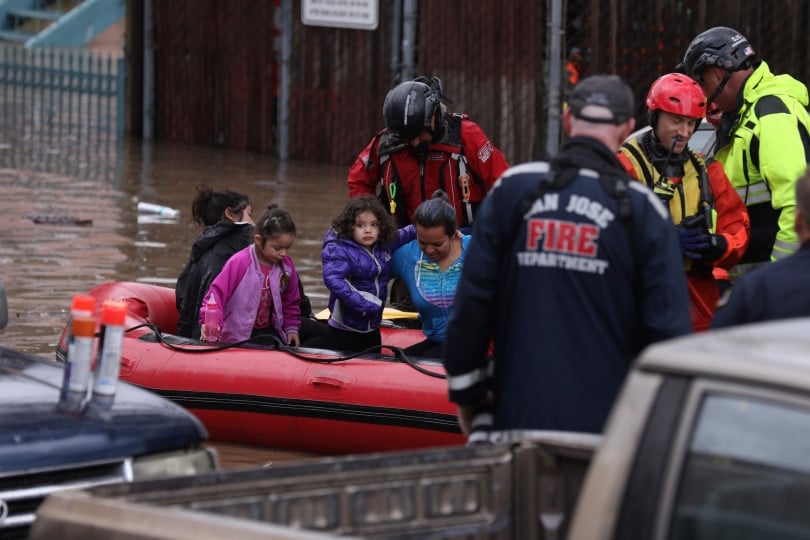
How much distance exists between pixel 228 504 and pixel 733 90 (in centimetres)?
428

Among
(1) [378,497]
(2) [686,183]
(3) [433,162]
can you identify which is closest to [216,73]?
(3) [433,162]

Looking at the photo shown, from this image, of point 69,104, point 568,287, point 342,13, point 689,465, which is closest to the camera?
point 689,465

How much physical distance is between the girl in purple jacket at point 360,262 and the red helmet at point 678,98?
2088 millimetres

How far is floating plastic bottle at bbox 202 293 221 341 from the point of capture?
8602 millimetres

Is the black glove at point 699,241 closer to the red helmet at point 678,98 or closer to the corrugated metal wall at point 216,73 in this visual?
the red helmet at point 678,98

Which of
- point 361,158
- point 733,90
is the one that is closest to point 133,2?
point 361,158

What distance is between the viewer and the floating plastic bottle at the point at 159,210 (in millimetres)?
16688

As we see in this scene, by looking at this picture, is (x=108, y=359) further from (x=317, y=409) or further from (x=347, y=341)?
(x=347, y=341)

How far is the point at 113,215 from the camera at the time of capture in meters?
16.8

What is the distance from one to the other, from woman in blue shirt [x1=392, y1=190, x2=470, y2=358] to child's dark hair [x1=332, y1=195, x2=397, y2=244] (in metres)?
0.15

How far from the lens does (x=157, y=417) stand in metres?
5.00

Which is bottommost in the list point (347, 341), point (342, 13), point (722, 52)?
point (347, 341)

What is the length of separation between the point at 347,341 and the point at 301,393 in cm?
66

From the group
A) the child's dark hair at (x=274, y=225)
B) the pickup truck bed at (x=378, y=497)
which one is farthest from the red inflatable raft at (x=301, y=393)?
the pickup truck bed at (x=378, y=497)
